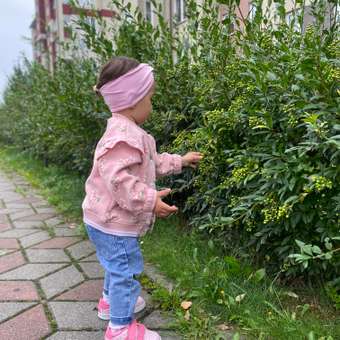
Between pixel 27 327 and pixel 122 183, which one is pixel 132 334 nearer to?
pixel 27 327

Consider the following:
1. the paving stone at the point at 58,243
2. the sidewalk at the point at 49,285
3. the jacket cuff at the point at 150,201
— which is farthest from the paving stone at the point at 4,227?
the jacket cuff at the point at 150,201

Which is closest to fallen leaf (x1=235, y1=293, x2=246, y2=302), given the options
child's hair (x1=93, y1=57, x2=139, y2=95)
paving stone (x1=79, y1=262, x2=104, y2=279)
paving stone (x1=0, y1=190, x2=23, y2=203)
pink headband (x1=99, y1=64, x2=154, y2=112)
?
paving stone (x1=79, y1=262, x2=104, y2=279)

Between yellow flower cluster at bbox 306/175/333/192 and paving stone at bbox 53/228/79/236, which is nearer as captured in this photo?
yellow flower cluster at bbox 306/175/333/192

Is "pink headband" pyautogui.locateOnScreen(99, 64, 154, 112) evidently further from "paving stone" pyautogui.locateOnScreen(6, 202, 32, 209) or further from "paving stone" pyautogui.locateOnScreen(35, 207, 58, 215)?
"paving stone" pyautogui.locateOnScreen(6, 202, 32, 209)

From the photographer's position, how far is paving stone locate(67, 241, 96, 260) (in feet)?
12.5

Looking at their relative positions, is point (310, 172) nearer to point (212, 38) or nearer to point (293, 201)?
point (293, 201)

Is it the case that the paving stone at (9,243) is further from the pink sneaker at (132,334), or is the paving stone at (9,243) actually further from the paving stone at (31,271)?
the pink sneaker at (132,334)

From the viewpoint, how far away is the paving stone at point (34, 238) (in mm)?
4203

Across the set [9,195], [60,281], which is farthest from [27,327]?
[9,195]

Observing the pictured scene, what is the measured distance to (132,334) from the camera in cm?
235

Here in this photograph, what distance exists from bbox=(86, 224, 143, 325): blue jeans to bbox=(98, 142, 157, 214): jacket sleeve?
8.9 inches

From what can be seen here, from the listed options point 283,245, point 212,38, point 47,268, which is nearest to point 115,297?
point 283,245

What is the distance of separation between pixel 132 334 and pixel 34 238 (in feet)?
7.51

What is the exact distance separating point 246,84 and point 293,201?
86 centimetres
